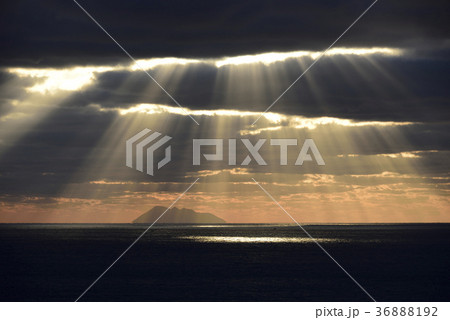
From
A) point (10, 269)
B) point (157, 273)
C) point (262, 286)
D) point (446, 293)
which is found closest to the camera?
point (446, 293)

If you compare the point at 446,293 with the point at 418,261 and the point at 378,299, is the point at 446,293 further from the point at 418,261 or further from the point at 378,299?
the point at 418,261

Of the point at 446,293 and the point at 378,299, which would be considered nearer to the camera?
the point at 378,299

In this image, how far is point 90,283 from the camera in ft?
239

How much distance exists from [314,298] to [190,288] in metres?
14.4

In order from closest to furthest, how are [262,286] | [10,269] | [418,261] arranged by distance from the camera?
[262,286] < [10,269] < [418,261]

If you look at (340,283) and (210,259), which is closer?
(340,283)

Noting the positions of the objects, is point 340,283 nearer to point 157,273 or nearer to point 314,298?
point 314,298

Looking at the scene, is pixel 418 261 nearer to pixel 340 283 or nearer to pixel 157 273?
pixel 340 283

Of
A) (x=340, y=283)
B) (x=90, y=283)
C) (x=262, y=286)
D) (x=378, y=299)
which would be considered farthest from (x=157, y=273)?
(x=378, y=299)

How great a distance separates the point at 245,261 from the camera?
104 m
